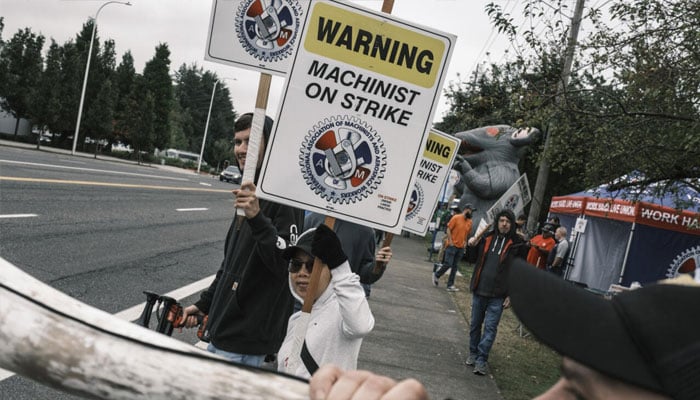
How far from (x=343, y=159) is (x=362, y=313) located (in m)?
0.72

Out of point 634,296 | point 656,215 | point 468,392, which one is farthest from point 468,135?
point 634,296

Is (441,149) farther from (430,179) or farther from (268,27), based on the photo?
(268,27)

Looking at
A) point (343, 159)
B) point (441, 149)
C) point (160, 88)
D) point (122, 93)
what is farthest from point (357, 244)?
point (160, 88)

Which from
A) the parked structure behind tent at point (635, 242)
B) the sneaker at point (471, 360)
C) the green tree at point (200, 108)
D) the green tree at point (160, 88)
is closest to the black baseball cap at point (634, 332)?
the sneaker at point (471, 360)

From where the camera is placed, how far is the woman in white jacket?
2691 mm

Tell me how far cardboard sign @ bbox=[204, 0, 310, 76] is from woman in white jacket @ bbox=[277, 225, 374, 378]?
1178 millimetres

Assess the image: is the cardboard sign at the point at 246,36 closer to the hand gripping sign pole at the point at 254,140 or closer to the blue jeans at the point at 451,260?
the hand gripping sign pole at the point at 254,140

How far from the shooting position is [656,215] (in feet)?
42.9

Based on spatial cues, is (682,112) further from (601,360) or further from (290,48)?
(601,360)

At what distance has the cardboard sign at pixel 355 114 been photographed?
267cm

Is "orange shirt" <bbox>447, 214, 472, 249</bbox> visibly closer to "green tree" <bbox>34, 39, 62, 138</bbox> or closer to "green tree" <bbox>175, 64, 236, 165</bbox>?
"green tree" <bbox>34, 39, 62, 138</bbox>

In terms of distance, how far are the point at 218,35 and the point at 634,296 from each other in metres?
3.24

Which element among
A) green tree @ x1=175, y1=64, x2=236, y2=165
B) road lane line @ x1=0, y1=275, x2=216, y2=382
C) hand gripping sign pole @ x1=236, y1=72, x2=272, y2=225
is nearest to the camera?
hand gripping sign pole @ x1=236, y1=72, x2=272, y2=225

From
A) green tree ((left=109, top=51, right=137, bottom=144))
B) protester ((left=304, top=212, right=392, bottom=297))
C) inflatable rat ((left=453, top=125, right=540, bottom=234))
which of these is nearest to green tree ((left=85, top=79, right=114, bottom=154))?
green tree ((left=109, top=51, right=137, bottom=144))
